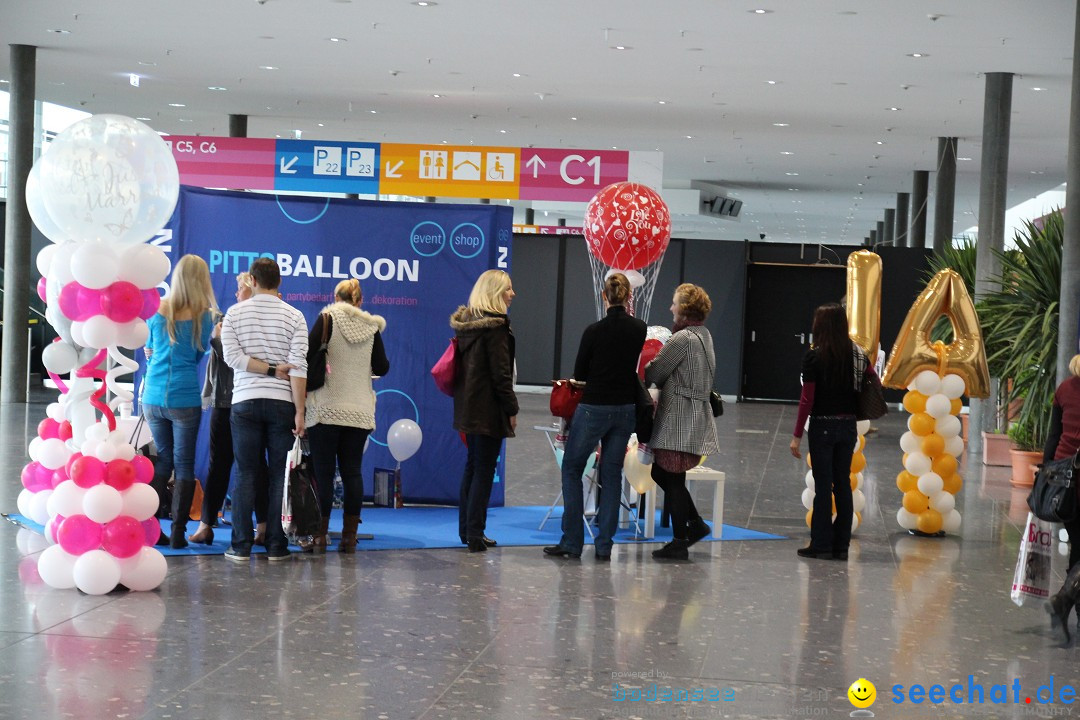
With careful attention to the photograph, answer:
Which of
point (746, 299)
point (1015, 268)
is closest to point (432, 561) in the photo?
point (1015, 268)

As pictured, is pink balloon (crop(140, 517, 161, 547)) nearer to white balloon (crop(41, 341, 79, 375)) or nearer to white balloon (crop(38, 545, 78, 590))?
white balloon (crop(38, 545, 78, 590))

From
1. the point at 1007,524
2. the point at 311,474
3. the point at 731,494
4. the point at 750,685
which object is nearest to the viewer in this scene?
the point at 750,685

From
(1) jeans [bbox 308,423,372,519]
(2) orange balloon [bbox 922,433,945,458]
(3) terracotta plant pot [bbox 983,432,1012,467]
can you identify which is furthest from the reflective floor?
(3) terracotta plant pot [bbox 983,432,1012,467]

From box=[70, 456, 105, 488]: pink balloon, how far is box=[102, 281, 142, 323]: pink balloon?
0.58m

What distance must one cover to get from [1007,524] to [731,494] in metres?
1.88

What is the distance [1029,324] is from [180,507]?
6.78 metres

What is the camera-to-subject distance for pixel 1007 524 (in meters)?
7.77

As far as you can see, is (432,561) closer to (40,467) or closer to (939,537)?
(40,467)

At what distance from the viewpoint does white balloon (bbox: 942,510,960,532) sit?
287 inches

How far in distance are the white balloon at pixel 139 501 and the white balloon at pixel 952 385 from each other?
4624 millimetres

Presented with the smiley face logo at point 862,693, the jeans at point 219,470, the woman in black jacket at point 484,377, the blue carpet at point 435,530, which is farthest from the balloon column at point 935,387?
the jeans at point 219,470

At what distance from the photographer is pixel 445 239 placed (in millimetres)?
7363

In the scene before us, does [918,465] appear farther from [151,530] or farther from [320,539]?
[151,530]

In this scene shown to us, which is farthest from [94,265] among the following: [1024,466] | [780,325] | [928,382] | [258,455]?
[780,325]
